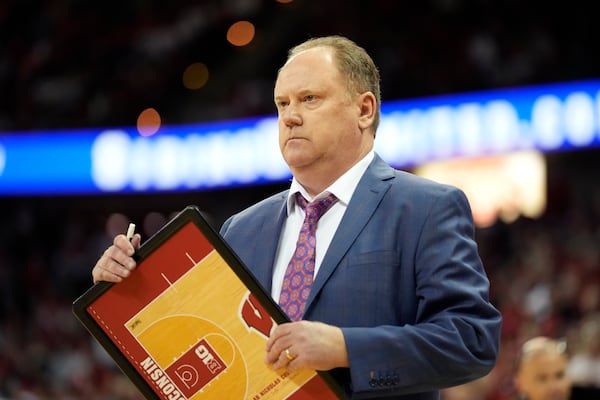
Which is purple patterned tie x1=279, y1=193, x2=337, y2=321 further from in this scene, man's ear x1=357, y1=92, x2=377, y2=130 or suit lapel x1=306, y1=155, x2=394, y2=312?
man's ear x1=357, y1=92, x2=377, y2=130

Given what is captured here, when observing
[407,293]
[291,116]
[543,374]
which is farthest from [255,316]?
[543,374]

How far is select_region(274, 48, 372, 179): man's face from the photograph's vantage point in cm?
232

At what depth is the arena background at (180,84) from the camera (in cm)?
1107

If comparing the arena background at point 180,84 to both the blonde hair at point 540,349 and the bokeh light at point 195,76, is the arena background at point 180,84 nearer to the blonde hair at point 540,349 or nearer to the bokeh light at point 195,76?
the bokeh light at point 195,76

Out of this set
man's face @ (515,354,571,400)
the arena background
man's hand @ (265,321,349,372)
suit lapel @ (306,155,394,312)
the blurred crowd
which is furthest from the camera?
the blurred crowd

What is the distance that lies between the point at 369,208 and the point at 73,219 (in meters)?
13.2

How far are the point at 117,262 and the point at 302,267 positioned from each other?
0.43m

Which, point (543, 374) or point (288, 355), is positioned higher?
point (288, 355)

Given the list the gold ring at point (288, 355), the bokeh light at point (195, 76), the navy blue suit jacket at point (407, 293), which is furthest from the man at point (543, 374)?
the bokeh light at point (195, 76)

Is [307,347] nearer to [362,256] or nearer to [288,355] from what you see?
[288,355]

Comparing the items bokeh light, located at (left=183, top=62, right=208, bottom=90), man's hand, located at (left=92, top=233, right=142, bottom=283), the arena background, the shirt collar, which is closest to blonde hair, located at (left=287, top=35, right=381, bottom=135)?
the shirt collar

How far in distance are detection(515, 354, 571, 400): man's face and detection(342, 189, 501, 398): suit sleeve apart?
1902 mm

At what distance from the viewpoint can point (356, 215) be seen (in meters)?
2.28

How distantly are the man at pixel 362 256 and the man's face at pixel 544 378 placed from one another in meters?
1.87
